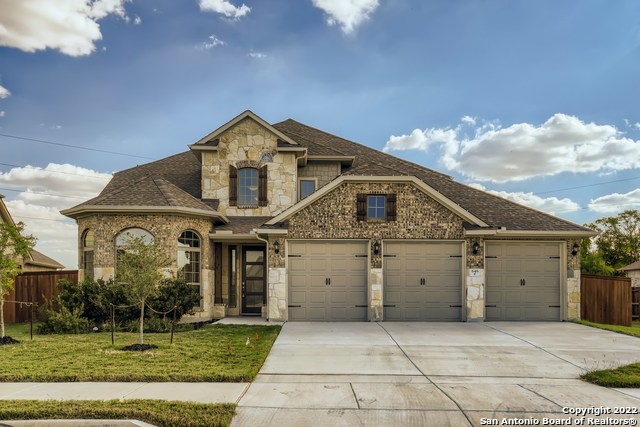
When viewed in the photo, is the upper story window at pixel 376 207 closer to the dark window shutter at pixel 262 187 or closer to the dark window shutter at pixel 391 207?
the dark window shutter at pixel 391 207

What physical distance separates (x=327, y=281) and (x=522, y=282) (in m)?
6.38

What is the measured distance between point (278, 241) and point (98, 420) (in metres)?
9.09

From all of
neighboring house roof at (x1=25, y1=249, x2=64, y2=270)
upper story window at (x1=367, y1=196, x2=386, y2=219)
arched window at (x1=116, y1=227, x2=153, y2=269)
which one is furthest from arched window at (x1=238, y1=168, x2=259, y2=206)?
neighboring house roof at (x1=25, y1=249, x2=64, y2=270)

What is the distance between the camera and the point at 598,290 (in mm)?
16469

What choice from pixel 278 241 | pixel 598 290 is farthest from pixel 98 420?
pixel 598 290

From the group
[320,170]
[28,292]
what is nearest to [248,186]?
[320,170]

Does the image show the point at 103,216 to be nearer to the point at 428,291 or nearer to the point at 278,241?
the point at 278,241

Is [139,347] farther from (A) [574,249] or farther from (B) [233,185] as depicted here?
(A) [574,249]

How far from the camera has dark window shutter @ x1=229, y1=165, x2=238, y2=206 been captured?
56.7 ft

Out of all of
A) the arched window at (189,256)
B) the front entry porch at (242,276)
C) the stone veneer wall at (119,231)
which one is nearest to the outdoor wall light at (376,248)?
the front entry porch at (242,276)

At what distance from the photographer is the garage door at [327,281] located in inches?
586

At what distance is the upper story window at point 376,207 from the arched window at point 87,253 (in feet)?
28.4

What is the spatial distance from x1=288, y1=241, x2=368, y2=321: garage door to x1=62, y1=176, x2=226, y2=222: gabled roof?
10.9ft

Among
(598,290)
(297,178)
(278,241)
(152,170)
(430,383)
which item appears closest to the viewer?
(430,383)
